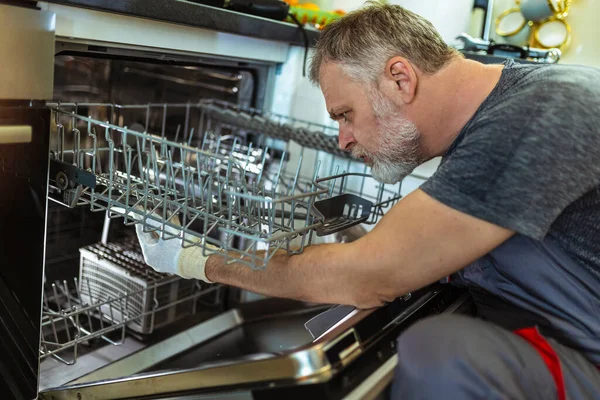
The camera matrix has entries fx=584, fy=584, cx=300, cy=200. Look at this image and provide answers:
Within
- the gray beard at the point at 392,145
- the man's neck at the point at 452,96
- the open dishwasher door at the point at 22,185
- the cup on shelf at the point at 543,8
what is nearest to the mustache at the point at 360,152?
the gray beard at the point at 392,145

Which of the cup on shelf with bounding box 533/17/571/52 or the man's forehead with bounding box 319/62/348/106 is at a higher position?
the cup on shelf with bounding box 533/17/571/52

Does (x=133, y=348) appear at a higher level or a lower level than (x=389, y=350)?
lower

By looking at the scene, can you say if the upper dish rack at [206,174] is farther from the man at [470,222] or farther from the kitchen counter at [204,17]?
the kitchen counter at [204,17]

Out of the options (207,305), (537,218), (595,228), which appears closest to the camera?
(537,218)

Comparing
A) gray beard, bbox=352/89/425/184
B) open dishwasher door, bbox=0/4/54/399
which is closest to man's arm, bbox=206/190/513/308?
gray beard, bbox=352/89/425/184

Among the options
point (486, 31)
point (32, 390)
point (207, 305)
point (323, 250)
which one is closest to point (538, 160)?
point (323, 250)

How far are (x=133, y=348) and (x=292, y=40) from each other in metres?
0.82

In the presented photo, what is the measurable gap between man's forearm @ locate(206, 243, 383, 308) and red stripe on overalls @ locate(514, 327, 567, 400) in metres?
0.19

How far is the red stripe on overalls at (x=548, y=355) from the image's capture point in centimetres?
70

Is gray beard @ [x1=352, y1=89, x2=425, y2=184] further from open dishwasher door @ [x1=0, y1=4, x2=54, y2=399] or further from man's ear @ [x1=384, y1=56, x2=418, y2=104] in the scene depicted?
open dishwasher door @ [x1=0, y1=4, x2=54, y2=399]

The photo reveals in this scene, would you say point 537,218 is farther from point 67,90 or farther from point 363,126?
point 67,90

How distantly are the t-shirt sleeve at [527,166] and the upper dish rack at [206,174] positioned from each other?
0.19 m

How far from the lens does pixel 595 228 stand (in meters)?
0.83

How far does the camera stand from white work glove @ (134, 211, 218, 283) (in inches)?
36.1
